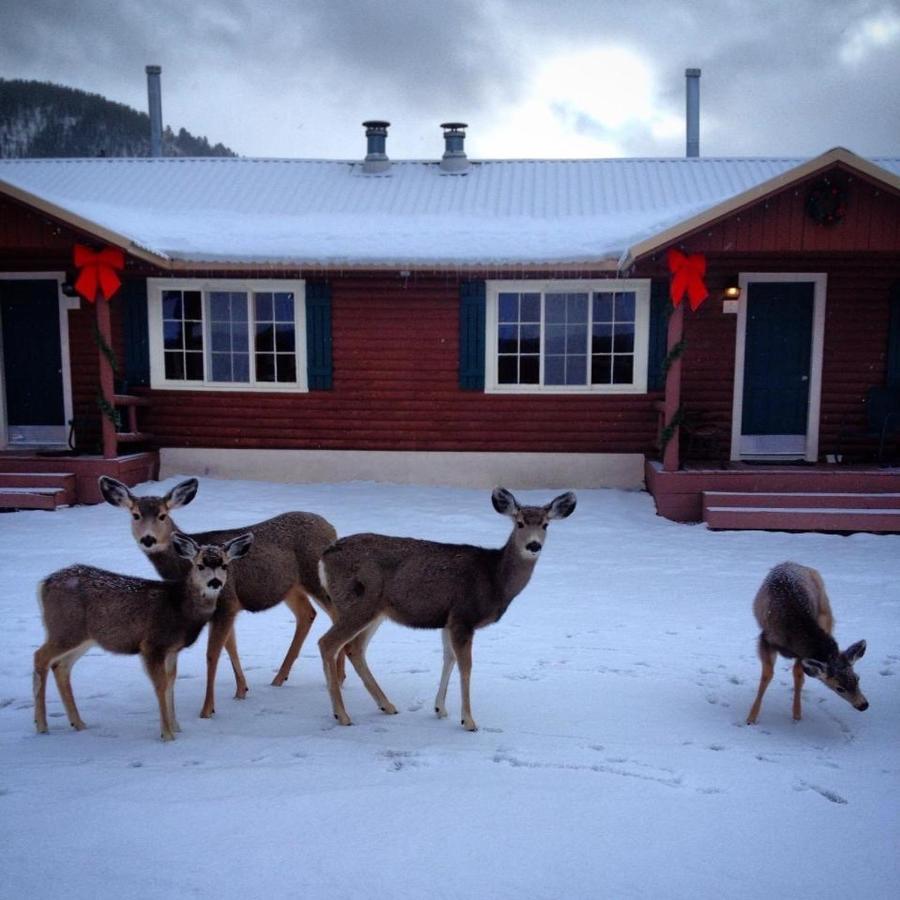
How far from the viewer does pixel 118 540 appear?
873cm

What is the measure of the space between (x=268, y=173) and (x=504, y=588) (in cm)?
1389

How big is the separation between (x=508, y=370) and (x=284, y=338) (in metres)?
3.60

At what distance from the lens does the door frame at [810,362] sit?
11.3 metres

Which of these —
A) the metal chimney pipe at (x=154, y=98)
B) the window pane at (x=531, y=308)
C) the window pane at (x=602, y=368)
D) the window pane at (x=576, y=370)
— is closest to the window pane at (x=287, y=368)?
the window pane at (x=531, y=308)

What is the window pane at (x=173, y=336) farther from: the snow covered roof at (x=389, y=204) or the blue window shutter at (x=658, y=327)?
the blue window shutter at (x=658, y=327)

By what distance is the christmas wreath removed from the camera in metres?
9.19

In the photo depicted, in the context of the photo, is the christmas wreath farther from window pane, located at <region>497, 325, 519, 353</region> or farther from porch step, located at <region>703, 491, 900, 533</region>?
window pane, located at <region>497, 325, 519, 353</region>

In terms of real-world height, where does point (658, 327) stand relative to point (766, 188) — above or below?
below

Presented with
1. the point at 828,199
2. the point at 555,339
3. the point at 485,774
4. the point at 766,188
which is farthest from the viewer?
the point at 555,339

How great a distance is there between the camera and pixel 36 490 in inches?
404

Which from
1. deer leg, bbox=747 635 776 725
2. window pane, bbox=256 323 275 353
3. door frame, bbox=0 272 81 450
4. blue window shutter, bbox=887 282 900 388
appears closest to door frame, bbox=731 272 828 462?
blue window shutter, bbox=887 282 900 388

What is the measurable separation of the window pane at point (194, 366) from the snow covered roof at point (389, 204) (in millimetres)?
1671

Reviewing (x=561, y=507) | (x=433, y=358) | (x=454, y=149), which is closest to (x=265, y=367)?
(x=433, y=358)

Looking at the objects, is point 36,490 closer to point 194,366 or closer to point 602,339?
point 194,366
